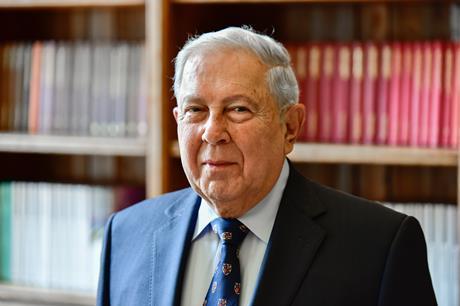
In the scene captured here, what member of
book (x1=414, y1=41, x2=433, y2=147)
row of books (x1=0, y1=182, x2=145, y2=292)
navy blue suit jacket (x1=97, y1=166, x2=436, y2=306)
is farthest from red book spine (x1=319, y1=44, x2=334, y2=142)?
navy blue suit jacket (x1=97, y1=166, x2=436, y2=306)

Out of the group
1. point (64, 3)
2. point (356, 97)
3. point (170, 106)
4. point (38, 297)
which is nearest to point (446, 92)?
point (356, 97)

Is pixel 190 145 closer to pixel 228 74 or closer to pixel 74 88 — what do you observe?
pixel 228 74

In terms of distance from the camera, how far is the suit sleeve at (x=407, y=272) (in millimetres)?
1434

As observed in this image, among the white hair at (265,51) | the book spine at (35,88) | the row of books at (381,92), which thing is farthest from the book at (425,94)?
the book spine at (35,88)

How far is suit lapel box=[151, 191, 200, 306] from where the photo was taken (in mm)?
1547

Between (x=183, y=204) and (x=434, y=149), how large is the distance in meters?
0.87

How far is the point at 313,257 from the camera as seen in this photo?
1474mm

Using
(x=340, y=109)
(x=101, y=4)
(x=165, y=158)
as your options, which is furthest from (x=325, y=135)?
(x=101, y=4)

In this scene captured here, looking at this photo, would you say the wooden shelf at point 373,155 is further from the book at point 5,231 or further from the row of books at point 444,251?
the book at point 5,231

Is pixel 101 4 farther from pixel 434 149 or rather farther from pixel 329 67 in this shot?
pixel 434 149

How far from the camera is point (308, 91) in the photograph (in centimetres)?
239

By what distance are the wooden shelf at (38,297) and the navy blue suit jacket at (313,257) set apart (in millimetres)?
920

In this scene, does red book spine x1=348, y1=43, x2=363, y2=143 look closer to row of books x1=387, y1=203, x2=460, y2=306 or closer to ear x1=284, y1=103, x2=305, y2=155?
row of books x1=387, y1=203, x2=460, y2=306

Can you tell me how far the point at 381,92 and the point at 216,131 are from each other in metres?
1.01
